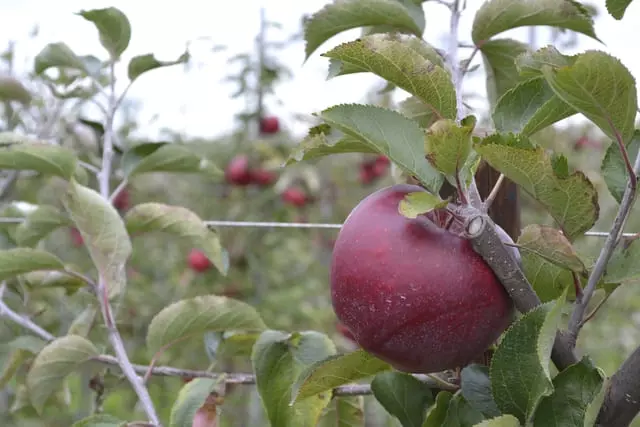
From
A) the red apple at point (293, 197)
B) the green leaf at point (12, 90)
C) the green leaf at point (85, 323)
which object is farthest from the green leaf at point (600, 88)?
the red apple at point (293, 197)

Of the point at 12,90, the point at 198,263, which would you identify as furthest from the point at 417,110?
the point at 198,263

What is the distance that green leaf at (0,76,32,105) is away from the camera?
146cm

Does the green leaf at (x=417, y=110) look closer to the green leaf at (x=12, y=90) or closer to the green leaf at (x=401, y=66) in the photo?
the green leaf at (x=401, y=66)

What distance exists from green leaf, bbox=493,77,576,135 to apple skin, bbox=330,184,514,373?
9 cm

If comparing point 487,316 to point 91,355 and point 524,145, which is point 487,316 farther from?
point 91,355

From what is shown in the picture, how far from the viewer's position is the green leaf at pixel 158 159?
97 centimetres

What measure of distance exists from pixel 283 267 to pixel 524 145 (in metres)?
2.70

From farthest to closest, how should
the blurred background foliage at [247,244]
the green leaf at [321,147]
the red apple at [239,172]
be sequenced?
the red apple at [239,172]
the blurred background foliage at [247,244]
the green leaf at [321,147]

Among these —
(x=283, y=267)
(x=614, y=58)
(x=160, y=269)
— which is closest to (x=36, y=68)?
(x=614, y=58)

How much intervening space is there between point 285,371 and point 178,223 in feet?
0.95

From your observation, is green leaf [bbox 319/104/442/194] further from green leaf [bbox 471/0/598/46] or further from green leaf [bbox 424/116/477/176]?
green leaf [bbox 471/0/598/46]

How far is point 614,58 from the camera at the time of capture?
39cm

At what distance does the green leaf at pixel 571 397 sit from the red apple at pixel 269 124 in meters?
2.26

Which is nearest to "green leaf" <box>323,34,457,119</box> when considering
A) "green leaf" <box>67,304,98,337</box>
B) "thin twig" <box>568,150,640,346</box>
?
"thin twig" <box>568,150,640,346</box>
